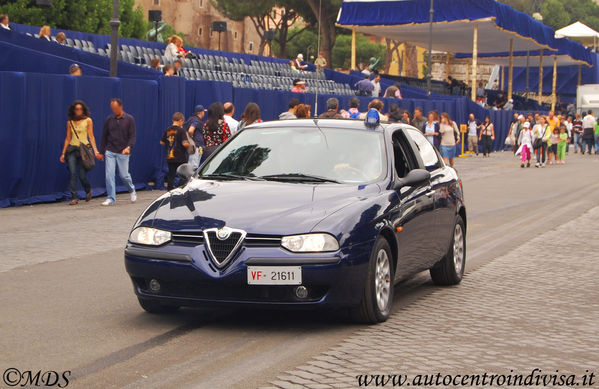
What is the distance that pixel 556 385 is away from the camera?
6.13 m

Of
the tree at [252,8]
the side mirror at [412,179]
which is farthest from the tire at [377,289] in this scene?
the tree at [252,8]

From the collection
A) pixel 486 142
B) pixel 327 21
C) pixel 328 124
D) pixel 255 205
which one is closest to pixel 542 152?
pixel 486 142

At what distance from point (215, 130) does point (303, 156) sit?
8.19 meters

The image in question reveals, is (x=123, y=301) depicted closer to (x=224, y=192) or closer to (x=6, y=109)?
(x=224, y=192)

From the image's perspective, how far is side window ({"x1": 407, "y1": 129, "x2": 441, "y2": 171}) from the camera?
32.1ft

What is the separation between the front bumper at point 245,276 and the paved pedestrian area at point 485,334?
387mm

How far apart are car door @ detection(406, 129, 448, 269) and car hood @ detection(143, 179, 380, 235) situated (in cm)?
116

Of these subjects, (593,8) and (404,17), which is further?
(593,8)

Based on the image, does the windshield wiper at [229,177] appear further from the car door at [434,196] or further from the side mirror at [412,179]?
the car door at [434,196]

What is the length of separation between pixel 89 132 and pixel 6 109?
138 cm

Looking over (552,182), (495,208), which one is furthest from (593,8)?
(495,208)

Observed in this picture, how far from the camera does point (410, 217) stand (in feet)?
28.3

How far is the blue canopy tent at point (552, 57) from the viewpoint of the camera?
6456 cm

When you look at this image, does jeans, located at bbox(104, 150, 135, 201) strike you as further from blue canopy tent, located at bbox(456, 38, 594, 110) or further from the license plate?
blue canopy tent, located at bbox(456, 38, 594, 110)
